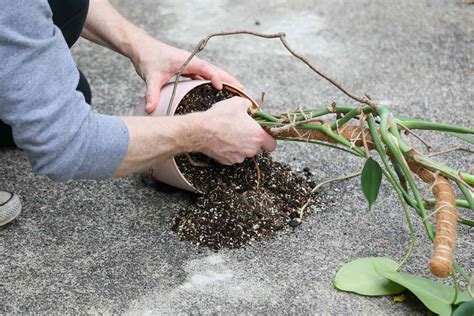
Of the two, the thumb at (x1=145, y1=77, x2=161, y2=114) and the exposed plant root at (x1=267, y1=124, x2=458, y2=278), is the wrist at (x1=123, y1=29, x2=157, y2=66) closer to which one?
the thumb at (x1=145, y1=77, x2=161, y2=114)

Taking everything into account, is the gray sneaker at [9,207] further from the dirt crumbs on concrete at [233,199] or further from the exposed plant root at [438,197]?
the exposed plant root at [438,197]

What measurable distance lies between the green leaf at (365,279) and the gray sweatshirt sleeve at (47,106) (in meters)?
0.54

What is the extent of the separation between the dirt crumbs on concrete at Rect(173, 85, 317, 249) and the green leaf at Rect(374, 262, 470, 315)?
0.31 m

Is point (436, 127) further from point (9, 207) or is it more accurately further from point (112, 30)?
point (9, 207)

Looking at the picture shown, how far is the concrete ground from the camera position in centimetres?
166

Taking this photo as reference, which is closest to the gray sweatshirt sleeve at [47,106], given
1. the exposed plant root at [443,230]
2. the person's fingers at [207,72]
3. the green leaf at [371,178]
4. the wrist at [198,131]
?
the wrist at [198,131]

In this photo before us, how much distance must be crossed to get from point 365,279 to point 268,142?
0.37 m

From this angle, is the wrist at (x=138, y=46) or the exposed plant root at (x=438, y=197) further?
the wrist at (x=138, y=46)

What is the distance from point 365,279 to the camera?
65.9 inches

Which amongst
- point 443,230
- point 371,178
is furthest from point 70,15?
point 443,230

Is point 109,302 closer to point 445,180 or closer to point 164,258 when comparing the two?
point 164,258

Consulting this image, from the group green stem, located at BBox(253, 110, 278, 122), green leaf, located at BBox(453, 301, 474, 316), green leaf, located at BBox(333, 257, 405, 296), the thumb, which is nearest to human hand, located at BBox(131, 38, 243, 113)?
the thumb

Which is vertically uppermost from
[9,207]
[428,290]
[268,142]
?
[268,142]

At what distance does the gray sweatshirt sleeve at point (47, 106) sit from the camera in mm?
1370
